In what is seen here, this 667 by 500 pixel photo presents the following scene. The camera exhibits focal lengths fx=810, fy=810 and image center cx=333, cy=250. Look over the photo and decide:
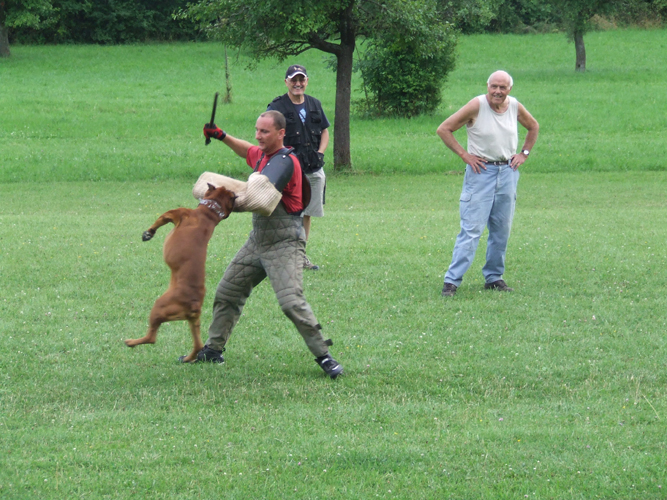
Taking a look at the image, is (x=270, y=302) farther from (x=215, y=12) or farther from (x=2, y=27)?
(x=2, y=27)

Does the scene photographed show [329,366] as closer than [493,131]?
Yes

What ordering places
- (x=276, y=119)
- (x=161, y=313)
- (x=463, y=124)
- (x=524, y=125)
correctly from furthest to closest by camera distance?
1. (x=524, y=125)
2. (x=463, y=124)
3. (x=276, y=119)
4. (x=161, y=313)

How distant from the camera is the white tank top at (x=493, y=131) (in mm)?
7543

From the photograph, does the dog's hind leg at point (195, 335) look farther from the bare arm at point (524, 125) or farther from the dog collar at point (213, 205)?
the bare arm at point (524, 125)

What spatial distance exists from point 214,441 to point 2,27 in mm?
47268

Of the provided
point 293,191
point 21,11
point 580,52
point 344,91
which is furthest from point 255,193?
point 21,11

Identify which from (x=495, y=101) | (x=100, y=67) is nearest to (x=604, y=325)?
(x=495, y=101)

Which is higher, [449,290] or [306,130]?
[306,130]

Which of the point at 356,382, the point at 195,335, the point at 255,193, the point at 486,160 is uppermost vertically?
the point at 255,193

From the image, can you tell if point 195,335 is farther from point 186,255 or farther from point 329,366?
point 329,366

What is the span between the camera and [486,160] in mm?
7648

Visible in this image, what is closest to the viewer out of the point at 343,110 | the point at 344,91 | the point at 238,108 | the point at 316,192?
the point at 316,192

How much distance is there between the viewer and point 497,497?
150 inches

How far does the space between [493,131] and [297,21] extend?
365 inches
